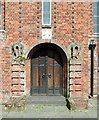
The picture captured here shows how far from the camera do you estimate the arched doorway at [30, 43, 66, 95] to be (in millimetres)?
9922

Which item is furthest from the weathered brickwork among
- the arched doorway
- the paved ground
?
the paved ground

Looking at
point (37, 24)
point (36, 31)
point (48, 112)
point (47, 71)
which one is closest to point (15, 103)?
point (48, 112)

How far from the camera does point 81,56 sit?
362 inches

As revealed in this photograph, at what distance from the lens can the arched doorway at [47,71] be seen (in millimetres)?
9922

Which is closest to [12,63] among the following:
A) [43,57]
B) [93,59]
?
[43,57]

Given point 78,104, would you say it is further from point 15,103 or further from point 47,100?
point 15,103

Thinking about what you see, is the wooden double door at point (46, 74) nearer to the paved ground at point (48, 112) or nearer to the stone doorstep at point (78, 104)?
the paved ground at point (48, 112)

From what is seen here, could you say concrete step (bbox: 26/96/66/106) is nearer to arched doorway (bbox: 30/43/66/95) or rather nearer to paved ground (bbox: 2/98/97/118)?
paved ground (bbox: 2/98/97/118)

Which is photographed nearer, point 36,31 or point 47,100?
point 47,100

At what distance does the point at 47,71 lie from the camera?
9906 mm

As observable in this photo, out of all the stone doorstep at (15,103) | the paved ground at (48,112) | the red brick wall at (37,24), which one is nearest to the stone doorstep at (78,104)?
the paved ground at (48,112)

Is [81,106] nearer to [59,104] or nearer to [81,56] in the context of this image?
[59,104]

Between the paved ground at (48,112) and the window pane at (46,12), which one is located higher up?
the window pane at (46,12)

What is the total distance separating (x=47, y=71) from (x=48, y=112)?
2295 mm
